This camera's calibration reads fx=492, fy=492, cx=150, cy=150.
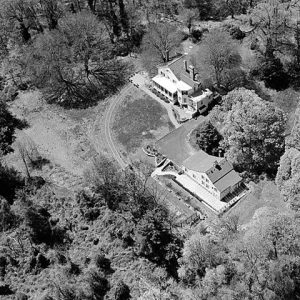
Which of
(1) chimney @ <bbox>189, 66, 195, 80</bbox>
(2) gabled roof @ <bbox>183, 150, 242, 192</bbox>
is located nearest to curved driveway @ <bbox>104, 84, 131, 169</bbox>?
(2) gabled roof @ <bbox>183, 150, 242, 192</bbox>

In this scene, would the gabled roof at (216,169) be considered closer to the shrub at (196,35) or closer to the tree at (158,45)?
the tree at (158,45)

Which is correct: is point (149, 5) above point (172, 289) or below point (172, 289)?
above

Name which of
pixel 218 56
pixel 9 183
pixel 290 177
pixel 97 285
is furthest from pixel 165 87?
pixel 97 285

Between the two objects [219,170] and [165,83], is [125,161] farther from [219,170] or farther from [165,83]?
[165,83]

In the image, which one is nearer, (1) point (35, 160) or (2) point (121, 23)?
(1) point (35, 160)

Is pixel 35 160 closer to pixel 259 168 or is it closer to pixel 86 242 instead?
pixel 86 242

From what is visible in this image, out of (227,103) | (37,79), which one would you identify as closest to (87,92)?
(37,79)

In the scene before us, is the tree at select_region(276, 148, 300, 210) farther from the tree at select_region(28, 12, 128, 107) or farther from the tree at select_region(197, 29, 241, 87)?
the tree at select_region(28, 12, 128, 107)
